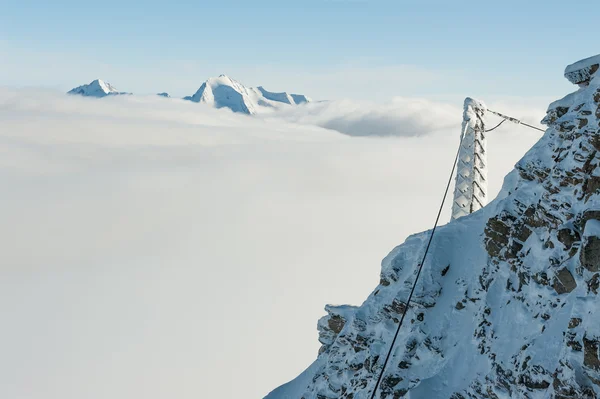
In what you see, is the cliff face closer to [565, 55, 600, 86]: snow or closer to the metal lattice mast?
[565, 55, 600, 86]: snow

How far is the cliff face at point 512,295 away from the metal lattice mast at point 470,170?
4.82 m

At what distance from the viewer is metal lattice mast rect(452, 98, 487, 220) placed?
29.3 meters

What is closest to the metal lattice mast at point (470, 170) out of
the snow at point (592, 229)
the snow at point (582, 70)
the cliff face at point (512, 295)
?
the cliff face at point (512, 295)

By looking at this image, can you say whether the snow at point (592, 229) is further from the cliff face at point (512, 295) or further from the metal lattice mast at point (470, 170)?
the metal lattice mast at point (470, 170)

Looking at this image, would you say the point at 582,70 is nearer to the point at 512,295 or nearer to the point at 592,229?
the point at 592,229

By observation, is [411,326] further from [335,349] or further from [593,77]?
[593,77]

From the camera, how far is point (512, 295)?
18.7m

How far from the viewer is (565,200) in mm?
17094

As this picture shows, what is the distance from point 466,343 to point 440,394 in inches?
93.3

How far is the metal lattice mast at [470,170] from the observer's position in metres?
29.3

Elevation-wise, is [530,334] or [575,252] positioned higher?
[575,252]

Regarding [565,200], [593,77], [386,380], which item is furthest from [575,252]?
[386,380]

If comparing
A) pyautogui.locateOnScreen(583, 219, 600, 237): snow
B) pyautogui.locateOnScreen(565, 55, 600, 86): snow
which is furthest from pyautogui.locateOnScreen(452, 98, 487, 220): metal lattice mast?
pyautogui.locateOnScreen(583, 219, 600, 237): snow

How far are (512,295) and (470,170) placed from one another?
40.4 ft
